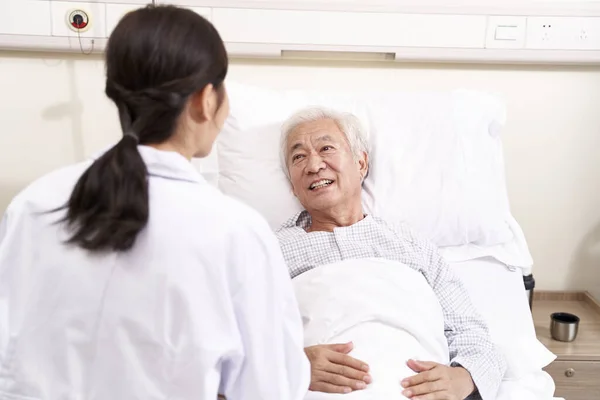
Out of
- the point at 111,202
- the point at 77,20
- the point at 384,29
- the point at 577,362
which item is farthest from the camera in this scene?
the point at 384,29

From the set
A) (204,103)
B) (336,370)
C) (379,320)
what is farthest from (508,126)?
(204,103)

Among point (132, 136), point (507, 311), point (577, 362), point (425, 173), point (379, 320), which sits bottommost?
point (577, 362)

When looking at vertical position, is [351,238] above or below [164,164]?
below

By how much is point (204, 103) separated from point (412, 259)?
894 millimetres

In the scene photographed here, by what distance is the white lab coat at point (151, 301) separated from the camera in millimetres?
872

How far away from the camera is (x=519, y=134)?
2268mm

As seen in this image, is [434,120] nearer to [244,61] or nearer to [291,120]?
[291,120]

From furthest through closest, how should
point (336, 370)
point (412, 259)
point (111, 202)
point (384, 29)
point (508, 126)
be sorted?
point (508, 126) < point (384, 29) < point (412, 259) < point (336, 370) < point (111, 202)

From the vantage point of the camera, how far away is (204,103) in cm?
94

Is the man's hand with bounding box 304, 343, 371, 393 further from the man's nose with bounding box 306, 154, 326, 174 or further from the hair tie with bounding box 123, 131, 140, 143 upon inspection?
the hair tie with bounding box 123, 131, 140, 143

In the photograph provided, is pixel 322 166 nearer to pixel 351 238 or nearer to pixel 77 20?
pixel 351 238

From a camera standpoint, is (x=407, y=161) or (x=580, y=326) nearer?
(x=407, y=161)

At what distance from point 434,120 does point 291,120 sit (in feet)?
1.48

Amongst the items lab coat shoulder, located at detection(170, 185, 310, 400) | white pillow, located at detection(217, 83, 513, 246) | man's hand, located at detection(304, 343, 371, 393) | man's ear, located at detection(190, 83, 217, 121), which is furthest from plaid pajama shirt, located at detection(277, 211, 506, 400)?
man's ear, located at detection(190, 83, 217, 121)
